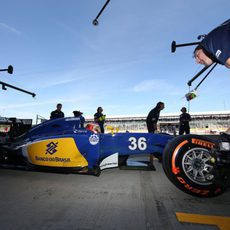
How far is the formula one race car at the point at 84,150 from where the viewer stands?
2.57 meters

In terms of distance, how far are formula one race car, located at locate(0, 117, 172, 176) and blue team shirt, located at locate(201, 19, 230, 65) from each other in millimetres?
1584

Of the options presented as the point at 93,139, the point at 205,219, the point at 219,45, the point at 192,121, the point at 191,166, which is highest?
the point at 192,121

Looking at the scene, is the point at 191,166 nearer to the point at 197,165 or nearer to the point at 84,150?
the point at 197,165

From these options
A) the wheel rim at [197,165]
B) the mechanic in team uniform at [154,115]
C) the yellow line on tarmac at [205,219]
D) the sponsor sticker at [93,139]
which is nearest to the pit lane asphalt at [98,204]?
the yellow line on tarmac at [205,219]

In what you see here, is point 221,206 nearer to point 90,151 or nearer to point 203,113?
point 90,151

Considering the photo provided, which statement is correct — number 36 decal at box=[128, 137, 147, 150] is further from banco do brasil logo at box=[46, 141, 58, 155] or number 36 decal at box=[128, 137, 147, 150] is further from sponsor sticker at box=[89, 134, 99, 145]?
banco do brasil logo at box=[46, 141, 58, 155]

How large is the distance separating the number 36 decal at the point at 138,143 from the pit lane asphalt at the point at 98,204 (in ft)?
1.51

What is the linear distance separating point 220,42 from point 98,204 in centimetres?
169

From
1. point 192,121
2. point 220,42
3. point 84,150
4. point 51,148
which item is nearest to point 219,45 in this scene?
point 220,42

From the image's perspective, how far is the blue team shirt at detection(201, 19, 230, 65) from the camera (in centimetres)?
123

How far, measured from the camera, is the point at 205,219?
4.88 ft

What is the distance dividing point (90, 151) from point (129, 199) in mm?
915

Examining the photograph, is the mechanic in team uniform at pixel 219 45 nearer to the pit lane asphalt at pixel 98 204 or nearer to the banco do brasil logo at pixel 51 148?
the pit lane asphalt at pixel 98 204

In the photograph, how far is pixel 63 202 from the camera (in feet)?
6.04
